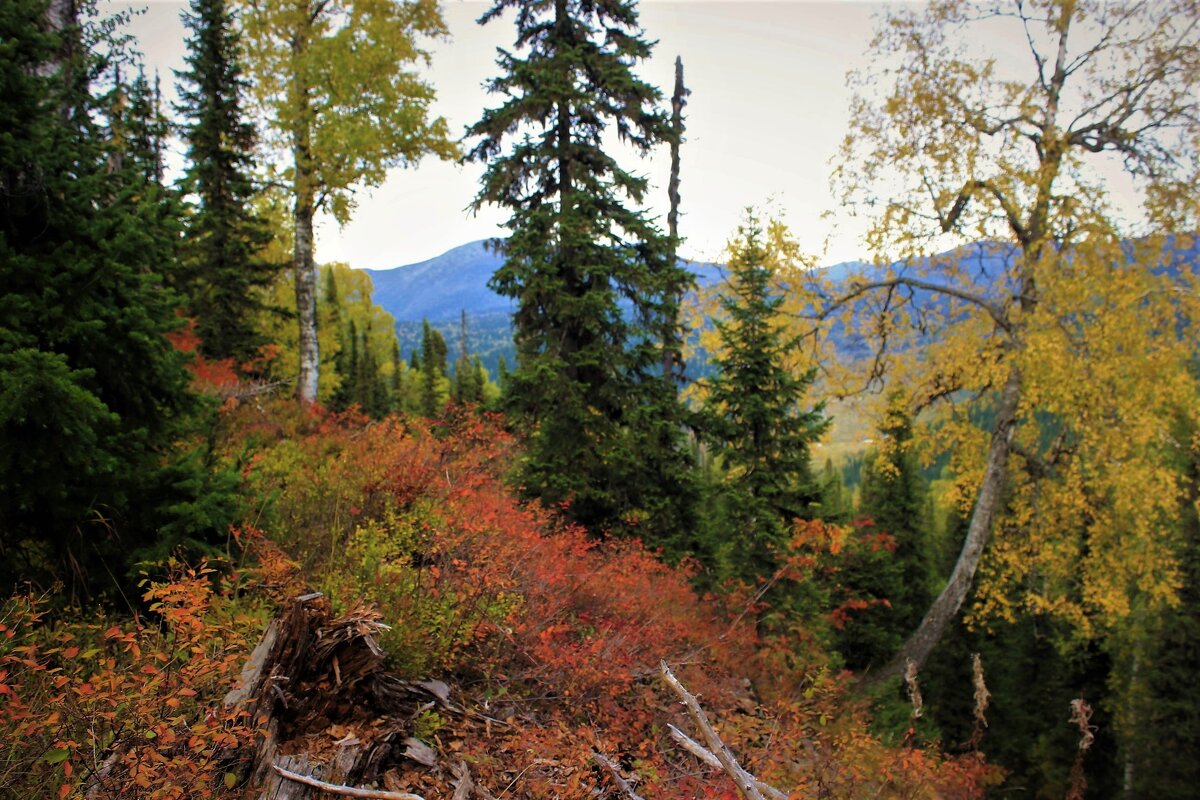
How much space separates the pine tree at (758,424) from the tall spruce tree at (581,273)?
4.07 feet

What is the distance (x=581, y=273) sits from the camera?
10.8m

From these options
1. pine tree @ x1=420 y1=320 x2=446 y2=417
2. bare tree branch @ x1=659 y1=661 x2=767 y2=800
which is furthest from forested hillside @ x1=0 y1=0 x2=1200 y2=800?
pine tree @ x1=420 y1=320 x2=446 y2=417

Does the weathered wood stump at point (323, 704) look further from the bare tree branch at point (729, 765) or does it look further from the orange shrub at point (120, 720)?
the bare tree branch at point (729, 765)

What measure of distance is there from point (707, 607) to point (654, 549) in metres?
1.58

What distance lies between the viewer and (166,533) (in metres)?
3.91

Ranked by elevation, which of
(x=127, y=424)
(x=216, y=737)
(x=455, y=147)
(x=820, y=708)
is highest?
(x=455, y=147)

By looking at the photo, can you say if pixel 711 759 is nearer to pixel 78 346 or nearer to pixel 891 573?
pixel 78 346

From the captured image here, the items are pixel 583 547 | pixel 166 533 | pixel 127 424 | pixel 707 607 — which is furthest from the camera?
pixel 707 607

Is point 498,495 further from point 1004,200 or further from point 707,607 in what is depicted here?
point 1004,200

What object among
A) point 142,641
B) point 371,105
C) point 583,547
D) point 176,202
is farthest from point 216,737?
point 371,105

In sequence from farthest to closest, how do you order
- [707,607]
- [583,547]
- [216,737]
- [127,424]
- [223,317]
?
[223,317] → [707,607] → [583,547] → [127,424] → [216,737]

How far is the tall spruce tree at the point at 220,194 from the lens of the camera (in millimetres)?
16609

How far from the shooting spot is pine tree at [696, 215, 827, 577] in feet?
A: 37.4

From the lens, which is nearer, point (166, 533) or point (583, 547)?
point (166, 533)
